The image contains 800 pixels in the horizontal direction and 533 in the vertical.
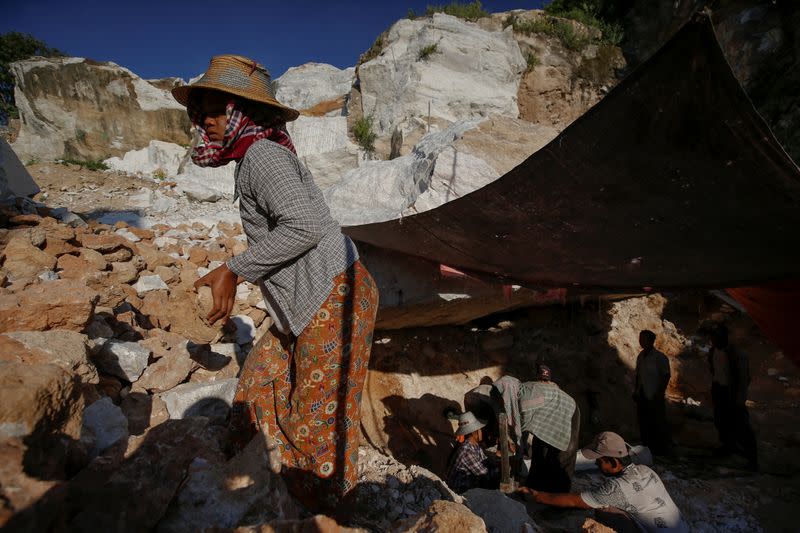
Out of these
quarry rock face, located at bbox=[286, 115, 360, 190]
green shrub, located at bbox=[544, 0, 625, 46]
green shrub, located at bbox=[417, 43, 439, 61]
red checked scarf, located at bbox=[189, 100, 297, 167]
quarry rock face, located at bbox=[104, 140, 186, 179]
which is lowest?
red checked scarf, located at bbox=[189, 100, 297, 167]

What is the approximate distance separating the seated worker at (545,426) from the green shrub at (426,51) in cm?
626

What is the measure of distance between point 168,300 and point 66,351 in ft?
5.98

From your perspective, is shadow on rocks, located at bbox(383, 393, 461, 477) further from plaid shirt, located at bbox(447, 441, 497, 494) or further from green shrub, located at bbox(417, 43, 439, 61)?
green shrub, located at bbox(417, 43, 439, 61)

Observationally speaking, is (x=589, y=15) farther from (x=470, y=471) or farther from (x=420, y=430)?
(x=470, y=471)

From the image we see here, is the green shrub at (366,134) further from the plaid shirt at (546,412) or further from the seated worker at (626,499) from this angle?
the seated worker at (626,499)

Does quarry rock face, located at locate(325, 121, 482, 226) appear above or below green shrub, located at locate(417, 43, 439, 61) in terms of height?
below

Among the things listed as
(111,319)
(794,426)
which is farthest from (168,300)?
(794,426)

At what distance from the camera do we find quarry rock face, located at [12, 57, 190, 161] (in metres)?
10.4

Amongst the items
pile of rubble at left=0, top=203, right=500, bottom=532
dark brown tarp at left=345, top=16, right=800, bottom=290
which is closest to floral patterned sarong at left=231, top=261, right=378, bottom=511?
pile of rubble at left=0, top=203, right=500, bottom=532

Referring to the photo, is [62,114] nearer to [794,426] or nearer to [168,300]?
[168,300]

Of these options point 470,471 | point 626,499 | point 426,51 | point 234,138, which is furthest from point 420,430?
point 426,51

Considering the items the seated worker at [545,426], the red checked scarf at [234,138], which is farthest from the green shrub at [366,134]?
the red checked scarf at [234,138]

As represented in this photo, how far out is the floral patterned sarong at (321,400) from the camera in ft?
4.33

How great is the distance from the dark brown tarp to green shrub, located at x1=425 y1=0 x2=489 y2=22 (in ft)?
23.9
